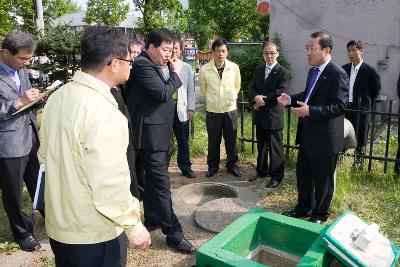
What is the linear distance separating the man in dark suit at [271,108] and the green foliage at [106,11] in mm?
18733

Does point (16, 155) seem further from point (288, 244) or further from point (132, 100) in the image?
point (288, 244)

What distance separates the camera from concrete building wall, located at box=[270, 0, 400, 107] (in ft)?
32.0

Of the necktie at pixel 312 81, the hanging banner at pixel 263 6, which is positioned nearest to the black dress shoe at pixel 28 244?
the necktie at pixel 312 81

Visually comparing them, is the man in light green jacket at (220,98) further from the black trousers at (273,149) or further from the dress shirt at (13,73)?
the dress shirt at (13,73)

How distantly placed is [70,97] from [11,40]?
177cm

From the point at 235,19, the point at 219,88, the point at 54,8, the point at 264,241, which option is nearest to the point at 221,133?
the point at 219,88

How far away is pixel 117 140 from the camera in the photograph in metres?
1.76

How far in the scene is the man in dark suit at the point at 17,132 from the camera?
317cm

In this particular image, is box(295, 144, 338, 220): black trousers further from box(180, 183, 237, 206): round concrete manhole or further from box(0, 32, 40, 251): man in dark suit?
box(0, 32, 40, 251): man in dark suit

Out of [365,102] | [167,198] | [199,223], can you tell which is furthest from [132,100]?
[365,102]

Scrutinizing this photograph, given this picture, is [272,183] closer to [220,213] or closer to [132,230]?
[220,213]

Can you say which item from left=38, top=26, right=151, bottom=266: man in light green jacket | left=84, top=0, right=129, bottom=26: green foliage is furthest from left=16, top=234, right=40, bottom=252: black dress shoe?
left=84, top=0, right=129, bottom=26: green foliage

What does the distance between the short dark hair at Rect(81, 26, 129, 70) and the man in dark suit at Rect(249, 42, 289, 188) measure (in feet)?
9.96

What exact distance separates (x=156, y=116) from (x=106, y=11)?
20.6m
